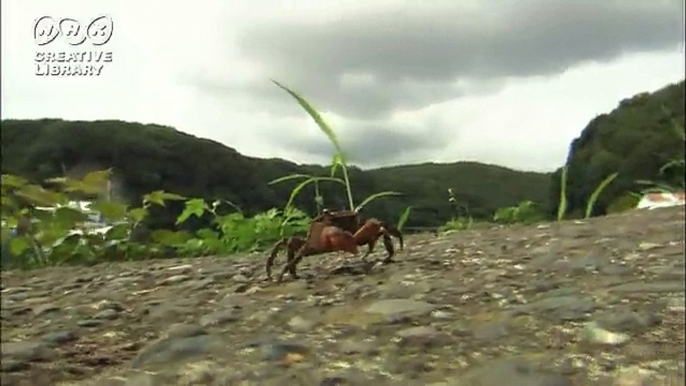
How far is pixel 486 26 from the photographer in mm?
518

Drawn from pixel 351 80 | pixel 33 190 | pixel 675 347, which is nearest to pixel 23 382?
pixel 33 190

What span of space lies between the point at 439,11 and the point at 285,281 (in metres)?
0.19

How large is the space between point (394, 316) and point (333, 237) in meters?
0.08

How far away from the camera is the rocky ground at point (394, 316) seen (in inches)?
19.1

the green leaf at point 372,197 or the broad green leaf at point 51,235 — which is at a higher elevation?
the green leaf at point 372,197

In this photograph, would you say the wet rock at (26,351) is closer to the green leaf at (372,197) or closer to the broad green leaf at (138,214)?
the broad green leaf at (138,214)

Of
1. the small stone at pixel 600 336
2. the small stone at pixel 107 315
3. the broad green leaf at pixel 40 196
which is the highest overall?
the broad green leaf at pixel 40 196

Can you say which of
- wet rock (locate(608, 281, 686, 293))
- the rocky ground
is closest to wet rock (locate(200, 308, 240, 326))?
the rocky ground

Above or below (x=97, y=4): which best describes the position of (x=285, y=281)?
below

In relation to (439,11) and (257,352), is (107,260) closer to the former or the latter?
(257,352)

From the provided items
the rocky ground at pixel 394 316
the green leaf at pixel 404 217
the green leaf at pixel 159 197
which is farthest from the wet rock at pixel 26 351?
the green leaf at pixel 404 217

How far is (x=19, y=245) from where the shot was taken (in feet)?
2.12

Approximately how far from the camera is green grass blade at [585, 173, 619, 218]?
58 centimetres

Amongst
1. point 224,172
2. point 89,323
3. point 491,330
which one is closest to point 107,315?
point 89,323
